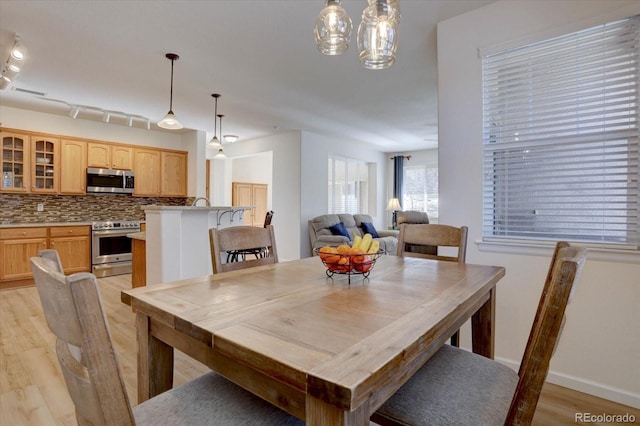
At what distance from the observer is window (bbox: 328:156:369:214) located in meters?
7.33

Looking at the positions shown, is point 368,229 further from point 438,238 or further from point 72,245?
point 72,245

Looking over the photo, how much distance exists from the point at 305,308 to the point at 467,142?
6.66 ft

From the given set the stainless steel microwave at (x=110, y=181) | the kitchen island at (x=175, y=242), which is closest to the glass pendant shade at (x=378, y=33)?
the kitchen island at (x=175, y=242)

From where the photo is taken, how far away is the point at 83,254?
194 inches

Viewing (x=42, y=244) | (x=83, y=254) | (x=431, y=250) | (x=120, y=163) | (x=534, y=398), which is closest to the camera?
(x=534, y=398)

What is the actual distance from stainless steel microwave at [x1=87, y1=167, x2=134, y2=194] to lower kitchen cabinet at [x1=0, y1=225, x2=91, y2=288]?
27.6 inches

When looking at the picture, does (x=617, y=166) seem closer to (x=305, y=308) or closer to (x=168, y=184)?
(x=305, y=308)

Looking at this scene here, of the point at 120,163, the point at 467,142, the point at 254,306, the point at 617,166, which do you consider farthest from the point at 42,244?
the point at 617,166

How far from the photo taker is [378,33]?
1480 mm

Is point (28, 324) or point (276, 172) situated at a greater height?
point (276, 172)

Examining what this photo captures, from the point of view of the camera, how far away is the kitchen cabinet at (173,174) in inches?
239

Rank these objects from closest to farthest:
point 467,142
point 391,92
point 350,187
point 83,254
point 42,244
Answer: point 467,142, point 391,92, point 42,244, point 83,254, point 350,187

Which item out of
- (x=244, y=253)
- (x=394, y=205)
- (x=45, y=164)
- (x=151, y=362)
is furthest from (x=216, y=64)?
(x=394, y=205)

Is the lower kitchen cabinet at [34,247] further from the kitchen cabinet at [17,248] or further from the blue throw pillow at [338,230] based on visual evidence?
the blue throw pillow at [338,230]
